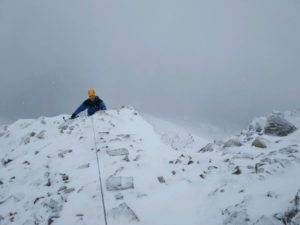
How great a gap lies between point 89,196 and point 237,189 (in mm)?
3516

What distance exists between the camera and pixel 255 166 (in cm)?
573

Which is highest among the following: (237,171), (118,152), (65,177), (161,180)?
(118,152)

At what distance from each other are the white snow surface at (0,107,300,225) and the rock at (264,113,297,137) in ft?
1.19

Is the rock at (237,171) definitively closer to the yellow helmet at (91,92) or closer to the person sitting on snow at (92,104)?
the person sitting on snow at (92,104)

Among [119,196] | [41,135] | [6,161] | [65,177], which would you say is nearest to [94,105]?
[41,135]

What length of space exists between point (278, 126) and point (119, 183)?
6.24 metres

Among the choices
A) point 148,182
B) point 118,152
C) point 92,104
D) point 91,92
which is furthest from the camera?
point 92,104

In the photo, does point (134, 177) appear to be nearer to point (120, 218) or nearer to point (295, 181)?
point (120, 218)

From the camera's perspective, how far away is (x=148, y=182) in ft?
19.8

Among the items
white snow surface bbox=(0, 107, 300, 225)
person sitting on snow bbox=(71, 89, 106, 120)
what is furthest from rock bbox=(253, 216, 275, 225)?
person sitting on snow bbox=(71, 89, 106, 120)

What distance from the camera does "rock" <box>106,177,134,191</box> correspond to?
571 centimetres

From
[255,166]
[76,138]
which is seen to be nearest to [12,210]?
[76,138]

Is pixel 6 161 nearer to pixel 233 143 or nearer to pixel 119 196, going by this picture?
pixel 119 196

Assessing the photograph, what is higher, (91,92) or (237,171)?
(91,92)
